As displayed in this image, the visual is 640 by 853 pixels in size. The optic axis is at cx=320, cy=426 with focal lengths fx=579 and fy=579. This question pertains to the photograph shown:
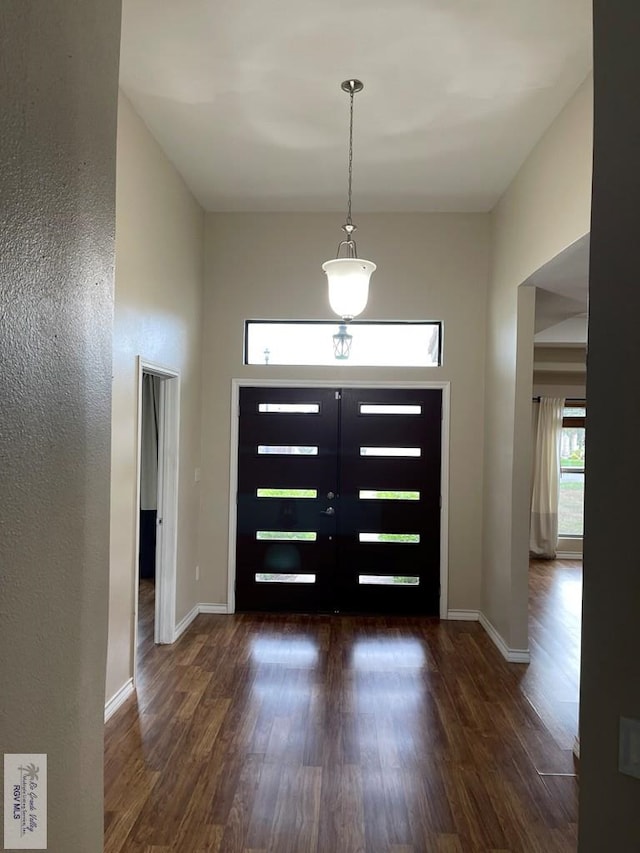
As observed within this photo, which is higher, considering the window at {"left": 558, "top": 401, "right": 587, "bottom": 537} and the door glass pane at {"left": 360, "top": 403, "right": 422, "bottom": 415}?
the door glass pane at {"left": 360, "top": 403, "right": 422, "bottom": 415}

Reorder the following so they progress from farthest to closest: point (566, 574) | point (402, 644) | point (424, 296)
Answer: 1. point (566, 574)
2. point (424, 296)
3. point (402, 644)

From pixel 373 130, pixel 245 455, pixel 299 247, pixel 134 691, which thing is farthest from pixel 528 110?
pixel 134 691

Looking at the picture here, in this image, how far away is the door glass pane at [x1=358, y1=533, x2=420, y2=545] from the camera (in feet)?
17.1

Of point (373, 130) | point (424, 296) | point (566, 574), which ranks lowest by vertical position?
point (566, 574)

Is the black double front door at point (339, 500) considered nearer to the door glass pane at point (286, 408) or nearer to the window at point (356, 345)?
the door glass pane at point (286, 408)

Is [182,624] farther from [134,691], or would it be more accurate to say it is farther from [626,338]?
[626,338]

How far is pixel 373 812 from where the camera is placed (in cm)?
242

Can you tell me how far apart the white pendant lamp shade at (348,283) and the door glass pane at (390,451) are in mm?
2163

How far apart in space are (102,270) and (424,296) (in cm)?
409

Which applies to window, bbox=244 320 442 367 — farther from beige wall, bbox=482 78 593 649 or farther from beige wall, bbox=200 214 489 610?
beige wall, bbox=482 78 593 649

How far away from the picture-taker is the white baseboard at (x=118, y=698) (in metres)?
3.22

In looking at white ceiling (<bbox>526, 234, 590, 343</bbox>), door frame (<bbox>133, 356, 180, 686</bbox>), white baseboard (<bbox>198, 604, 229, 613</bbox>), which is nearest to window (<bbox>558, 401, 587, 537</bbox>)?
white ceiling (<bbox>526, 234, 590, 343</bbox>)

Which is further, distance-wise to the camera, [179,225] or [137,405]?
[179,225]

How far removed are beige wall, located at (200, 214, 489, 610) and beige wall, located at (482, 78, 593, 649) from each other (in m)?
0.17
